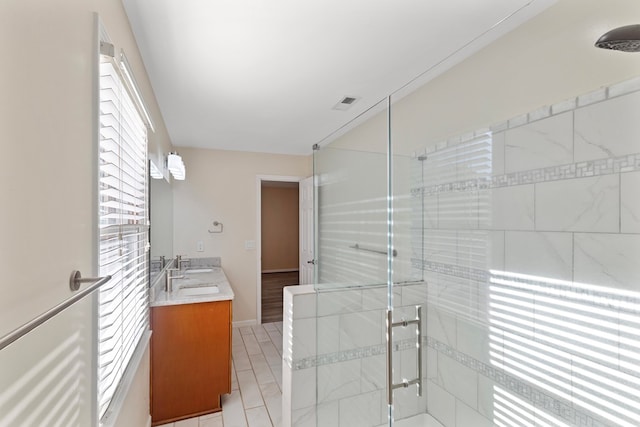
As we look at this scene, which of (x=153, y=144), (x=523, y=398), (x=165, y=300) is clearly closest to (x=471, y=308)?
(x=523, y=398)

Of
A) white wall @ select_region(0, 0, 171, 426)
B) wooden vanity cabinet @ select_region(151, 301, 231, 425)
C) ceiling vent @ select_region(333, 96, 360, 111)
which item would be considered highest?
ceiling vent @ select_region(333, 96, 360, 111)

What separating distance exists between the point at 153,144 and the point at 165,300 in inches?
47.5

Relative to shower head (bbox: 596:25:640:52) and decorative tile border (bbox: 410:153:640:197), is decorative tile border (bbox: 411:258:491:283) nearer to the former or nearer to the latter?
decorative tile border (bbox: 410:153:640:197)

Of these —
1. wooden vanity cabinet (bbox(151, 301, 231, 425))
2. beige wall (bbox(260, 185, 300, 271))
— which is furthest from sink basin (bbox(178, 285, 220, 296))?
beige wall (bbox(260, 185, 300, 271))

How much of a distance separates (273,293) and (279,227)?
281 cm

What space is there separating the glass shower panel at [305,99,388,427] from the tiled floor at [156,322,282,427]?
60cm

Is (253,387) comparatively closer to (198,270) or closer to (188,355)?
(188,355)

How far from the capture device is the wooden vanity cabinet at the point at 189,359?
226 cm

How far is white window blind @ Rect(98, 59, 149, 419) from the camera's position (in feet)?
3.79

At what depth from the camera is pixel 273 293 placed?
6094 mm

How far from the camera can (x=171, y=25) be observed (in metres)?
1.59

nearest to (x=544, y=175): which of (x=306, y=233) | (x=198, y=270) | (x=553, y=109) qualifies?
(x=553, y=109)

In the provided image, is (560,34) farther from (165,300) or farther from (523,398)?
(165,300)

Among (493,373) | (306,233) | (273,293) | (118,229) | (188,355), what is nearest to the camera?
(118,229)
